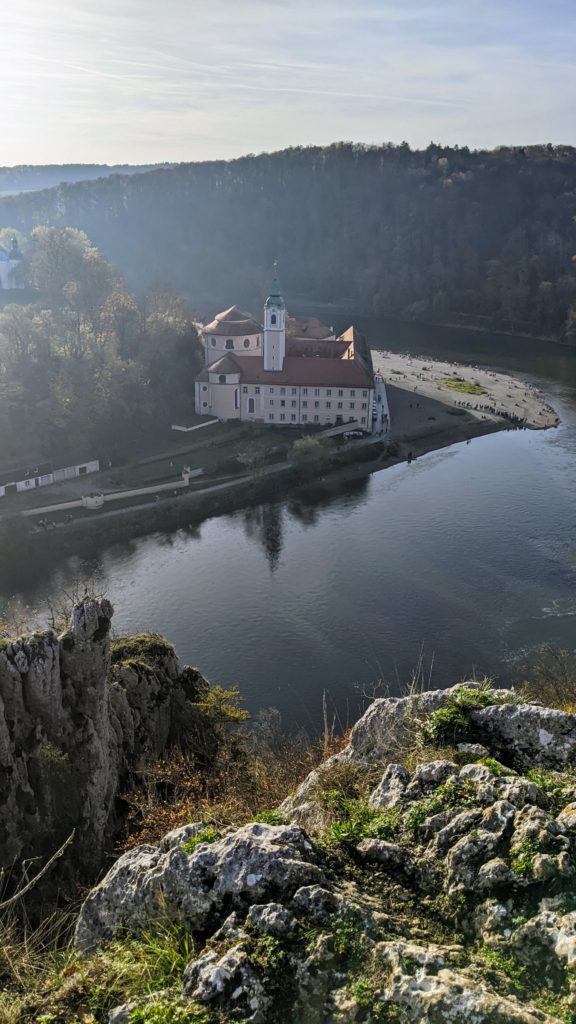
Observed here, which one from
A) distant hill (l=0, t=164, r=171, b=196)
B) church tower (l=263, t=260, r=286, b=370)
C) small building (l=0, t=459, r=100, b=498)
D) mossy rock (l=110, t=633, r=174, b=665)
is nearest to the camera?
mossy rock (l=110, t=633, r=174, b=665)

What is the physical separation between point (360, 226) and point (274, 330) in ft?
339

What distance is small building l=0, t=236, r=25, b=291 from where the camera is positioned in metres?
70.7

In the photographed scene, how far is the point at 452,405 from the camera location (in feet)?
221

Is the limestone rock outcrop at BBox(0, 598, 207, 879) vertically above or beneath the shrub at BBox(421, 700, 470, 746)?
beneath

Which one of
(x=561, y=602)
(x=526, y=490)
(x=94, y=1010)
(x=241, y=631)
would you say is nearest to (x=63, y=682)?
(x=94, y=1010)

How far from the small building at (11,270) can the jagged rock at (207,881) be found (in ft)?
234

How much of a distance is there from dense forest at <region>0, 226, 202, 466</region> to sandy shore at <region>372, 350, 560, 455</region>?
18.1 meters

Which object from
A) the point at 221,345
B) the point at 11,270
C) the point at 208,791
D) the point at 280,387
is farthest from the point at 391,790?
the point at 11,270

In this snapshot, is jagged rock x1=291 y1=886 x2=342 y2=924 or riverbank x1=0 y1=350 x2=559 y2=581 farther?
riverbank x1=0 y1=350 x2=559 y2=581

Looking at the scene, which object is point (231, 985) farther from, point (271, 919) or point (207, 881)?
point (207, 881)

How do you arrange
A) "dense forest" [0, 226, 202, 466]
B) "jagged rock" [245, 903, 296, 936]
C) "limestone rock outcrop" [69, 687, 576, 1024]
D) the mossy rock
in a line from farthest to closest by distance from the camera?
"dense forest" [0, 226, 202, 466]
the mossy rock
"jagged rock" [245, 903, 296, 936]
"limestone rock outcrop" [69, 687, 576, 1024]

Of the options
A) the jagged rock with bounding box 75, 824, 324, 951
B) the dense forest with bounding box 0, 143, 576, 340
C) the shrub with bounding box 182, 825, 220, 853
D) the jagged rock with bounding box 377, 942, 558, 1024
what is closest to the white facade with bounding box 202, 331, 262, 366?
the dense forest with bounding box 0, 143, 576, 340

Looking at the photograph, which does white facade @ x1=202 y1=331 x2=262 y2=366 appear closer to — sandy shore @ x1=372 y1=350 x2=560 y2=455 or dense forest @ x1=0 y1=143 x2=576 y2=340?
sandy shore @ x1=372 y1=350 x2=560 y2=455

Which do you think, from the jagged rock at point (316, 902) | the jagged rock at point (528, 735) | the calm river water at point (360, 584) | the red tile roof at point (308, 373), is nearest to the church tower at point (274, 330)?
the red tile roof at point (308, 373)
